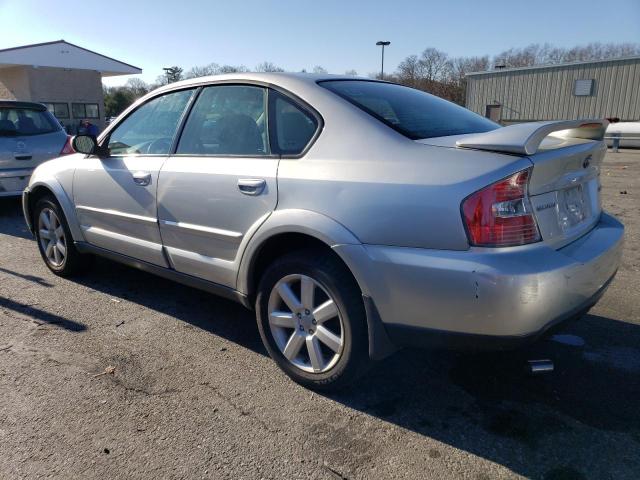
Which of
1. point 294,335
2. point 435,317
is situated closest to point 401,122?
point 435,317

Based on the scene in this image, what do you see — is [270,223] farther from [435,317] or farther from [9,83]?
[9,83]

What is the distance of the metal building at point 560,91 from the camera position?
2638 cm

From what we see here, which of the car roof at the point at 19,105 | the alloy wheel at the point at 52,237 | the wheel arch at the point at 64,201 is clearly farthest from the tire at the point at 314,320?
the car roof at the point at 19,105

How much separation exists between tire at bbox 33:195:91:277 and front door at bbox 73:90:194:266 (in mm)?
401

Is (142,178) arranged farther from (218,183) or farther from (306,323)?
(306,323)

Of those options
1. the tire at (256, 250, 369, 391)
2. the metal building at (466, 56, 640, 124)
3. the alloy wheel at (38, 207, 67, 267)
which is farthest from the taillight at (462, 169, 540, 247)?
the metal building at (466, 56, 640, 124)

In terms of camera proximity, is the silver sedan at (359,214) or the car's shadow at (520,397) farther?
the car's shadow at (520,397)

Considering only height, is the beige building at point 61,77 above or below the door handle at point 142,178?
above

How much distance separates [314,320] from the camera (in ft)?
8.99

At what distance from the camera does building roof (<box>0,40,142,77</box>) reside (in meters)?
26.0

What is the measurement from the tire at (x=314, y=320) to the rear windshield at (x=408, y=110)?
0.78m

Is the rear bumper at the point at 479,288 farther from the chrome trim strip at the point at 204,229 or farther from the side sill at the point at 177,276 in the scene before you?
the side sill at the point at 177,276

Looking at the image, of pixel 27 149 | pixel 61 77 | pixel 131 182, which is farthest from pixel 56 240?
pixel 61 77

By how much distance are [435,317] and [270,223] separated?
100cm
